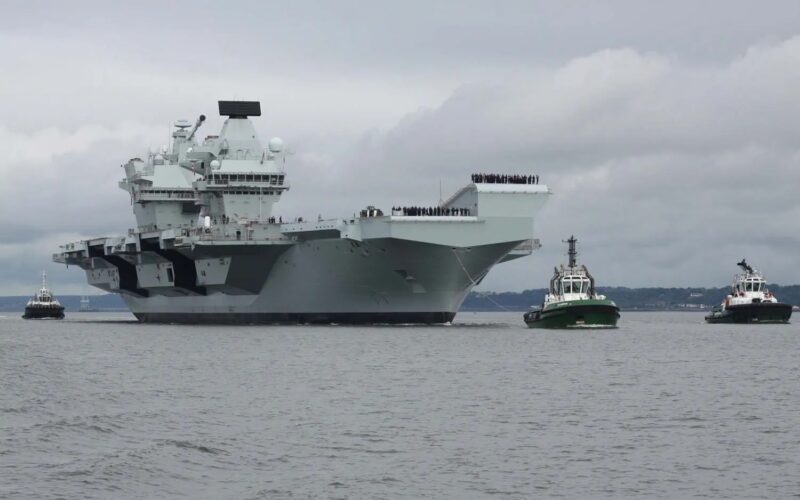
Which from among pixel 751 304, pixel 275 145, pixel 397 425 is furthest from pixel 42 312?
pixel 397 425

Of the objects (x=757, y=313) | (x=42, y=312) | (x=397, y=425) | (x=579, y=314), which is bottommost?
(x=397, y=425)

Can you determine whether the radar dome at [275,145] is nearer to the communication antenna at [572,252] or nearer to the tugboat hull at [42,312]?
the communication antenna at [572,252]

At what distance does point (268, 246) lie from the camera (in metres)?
60.9

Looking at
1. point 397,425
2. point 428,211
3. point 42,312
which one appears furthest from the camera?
point 42,312

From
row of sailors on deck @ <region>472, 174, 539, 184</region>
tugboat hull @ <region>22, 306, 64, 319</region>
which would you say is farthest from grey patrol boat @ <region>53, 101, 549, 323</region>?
tugboat hull @ <region>22, 306, 64, 319</region>

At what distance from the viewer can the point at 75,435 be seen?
22.5m

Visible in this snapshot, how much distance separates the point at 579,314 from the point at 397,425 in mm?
36123

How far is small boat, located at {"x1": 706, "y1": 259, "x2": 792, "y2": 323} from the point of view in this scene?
243 ft

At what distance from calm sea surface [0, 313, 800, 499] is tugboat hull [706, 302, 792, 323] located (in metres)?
31.7

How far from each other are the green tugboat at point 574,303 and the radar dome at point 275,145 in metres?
19.6

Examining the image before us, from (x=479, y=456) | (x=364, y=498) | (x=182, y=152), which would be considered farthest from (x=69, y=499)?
(x=182, y=152)

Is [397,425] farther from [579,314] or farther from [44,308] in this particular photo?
[44,308]

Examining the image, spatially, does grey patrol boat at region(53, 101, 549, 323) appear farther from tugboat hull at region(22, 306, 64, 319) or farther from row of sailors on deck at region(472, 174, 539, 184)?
tugboat hull at region(22, 306, 64, 319)

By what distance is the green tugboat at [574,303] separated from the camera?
194 feet
